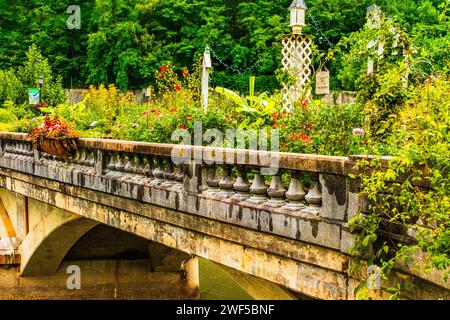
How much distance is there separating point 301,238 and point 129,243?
10.8 m

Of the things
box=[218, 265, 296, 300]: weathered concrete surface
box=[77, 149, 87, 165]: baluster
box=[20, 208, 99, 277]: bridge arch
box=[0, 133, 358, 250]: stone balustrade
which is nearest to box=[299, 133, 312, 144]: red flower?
box=[0, 133, 358, 250]: stone balustrade

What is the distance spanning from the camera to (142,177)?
748 cm

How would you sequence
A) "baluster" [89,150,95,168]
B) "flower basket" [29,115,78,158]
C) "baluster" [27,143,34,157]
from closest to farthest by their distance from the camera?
"baluster" [89,150,95,168] < "flower basket" [29,115,78,158] < "baluster" [27,143,34,157]

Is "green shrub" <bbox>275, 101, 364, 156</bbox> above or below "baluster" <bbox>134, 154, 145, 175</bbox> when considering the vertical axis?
above

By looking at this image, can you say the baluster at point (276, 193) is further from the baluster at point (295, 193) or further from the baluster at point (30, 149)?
the baluster at point (30, 149)

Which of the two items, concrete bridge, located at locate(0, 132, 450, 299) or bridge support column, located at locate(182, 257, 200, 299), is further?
bridge support column, located at locate(182, 257, 200, 299)

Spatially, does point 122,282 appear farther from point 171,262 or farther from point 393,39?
point 393,39

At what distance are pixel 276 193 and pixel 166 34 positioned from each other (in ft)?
125

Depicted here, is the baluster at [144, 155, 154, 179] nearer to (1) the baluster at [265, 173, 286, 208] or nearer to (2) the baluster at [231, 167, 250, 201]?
(2) the baluster at [231, 167, 250, 201]

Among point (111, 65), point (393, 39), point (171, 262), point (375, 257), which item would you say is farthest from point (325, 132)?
point (111, 65)

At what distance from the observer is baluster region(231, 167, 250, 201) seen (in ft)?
18.7

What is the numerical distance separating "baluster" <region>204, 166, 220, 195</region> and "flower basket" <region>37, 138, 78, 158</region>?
3.60 meters

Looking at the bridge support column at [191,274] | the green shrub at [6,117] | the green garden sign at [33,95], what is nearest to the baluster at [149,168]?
the bridge support column at [191,274]

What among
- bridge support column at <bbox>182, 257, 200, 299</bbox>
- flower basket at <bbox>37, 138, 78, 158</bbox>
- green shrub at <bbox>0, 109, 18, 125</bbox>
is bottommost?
bridge support column at <bbox>182, 257, 200, 299</bbox>
